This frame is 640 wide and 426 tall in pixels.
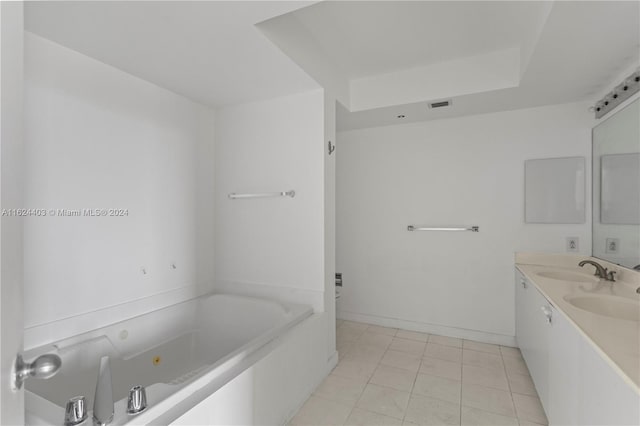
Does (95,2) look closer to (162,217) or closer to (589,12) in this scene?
(162,217)

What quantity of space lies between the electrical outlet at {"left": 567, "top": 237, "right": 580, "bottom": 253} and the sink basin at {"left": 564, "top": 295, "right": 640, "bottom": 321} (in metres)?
1.10

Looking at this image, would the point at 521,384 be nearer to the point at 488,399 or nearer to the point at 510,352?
the point at 488,399

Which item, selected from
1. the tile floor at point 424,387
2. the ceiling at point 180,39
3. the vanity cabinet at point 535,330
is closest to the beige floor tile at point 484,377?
the tile floor at point 424,387

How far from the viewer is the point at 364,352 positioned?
2.62 metres

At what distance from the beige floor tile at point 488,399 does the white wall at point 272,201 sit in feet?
3.59

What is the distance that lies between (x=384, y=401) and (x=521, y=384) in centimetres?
99

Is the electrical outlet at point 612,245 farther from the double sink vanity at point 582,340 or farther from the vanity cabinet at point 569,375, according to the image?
the vanity cabinet at point 569,375

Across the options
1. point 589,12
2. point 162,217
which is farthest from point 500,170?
point 162,217

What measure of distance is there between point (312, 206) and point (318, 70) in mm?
962

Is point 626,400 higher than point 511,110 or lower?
lower

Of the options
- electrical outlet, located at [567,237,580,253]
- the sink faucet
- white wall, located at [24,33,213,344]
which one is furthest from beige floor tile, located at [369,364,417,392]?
electrical outlet, located at [567,237,580,253]

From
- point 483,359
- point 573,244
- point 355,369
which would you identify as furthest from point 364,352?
point 573,244

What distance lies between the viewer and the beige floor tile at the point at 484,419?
173 cm

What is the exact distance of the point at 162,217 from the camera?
2.19 meters
